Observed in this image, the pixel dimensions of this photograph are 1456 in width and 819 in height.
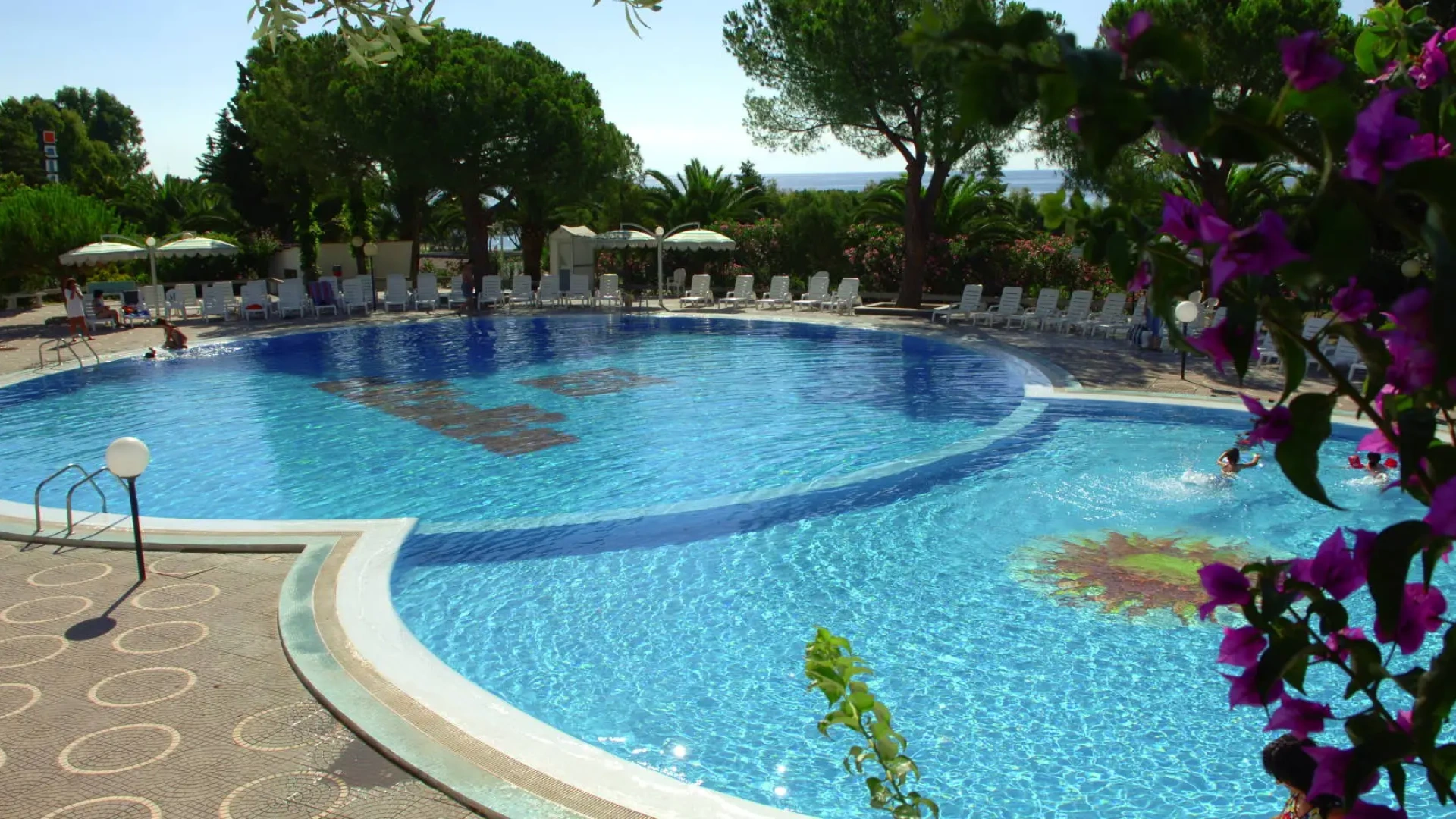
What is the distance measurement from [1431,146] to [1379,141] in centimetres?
25

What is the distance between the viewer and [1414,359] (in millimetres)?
1104

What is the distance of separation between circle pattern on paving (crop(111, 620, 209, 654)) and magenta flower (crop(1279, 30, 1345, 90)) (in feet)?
21.6

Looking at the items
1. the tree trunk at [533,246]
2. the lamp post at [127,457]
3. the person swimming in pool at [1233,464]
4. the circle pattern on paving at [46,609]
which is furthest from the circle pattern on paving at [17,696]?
the tree trunk at [533,246]

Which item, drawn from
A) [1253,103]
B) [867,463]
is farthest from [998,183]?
[1253,103]

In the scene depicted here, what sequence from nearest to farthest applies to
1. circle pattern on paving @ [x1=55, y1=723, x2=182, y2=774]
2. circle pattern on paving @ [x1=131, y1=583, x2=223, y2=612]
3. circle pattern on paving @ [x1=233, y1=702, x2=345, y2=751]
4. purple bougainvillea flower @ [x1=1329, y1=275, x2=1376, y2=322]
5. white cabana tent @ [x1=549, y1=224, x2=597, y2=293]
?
1. purple bougainvillea flower @ [x1=1329, y1=275, x2=1376, y2=322]
2. circle pattern on paving @ [x1=55, y1=723, x2=182, y2=774]
3. circle pattern on paving @ [x1=233, y1=702, x2=345, y2=751]
4. circle pattern on paving @ [x1=131, y1=583, x2=223, y2=612]
5. white cabana tent @ [x1=549, y1=224, x2=597, y2=293]

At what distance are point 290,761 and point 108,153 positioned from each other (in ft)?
248

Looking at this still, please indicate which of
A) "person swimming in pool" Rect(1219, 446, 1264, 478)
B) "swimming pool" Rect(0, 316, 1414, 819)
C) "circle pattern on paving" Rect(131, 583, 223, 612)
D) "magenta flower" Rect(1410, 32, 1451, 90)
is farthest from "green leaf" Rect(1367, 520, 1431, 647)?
"person swimming in pool" Rect(1219, 446, 1264, 478)

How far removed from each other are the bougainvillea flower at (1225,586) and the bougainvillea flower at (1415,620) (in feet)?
0.46

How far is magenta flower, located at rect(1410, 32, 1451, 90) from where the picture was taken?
1.54 metres

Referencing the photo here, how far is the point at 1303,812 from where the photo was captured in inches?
114

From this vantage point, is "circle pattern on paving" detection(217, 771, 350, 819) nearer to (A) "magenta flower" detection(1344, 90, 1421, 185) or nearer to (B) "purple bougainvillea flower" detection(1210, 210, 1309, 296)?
(B) "purple bougainvillea flower" detection(1210, 210, 1309, 296)

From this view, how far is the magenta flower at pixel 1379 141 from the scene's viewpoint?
1040 millimetres

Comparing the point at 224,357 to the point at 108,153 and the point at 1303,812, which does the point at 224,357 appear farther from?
the point at 108,153

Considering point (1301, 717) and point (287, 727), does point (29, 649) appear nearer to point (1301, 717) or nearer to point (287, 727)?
point (287, 727)
